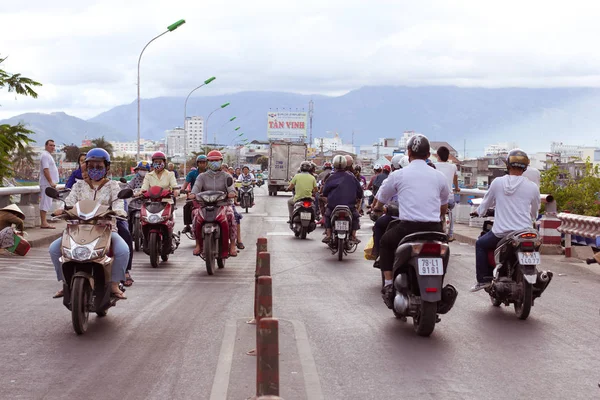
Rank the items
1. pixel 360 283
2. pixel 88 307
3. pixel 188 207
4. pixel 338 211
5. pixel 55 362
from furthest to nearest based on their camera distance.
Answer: pixel 188 207 → pixel 338 211 → pixel 360 283 → pixel 88 307 → pixel 55 362

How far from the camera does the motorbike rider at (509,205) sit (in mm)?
9773

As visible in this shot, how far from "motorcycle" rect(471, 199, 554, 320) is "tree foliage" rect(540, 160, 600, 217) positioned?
17210 millimetres

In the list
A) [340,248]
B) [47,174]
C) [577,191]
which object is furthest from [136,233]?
[577,191]

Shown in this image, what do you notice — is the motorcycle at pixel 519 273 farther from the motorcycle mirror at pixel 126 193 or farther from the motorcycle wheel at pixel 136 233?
the motorcycle wheel at pixel 136 233

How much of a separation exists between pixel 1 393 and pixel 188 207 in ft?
35.9

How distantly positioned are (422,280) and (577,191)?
2013 cm

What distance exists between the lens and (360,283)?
12492 mm

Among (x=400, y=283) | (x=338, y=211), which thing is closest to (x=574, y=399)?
(x=400, y=283)

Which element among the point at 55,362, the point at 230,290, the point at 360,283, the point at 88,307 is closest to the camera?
the point at 55,362

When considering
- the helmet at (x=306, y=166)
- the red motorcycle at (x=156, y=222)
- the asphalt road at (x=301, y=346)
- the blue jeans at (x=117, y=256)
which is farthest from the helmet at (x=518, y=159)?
the helmet at (x=306, y=166)

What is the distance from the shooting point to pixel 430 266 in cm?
820

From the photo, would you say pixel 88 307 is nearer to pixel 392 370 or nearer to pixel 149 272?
pixel 392 370

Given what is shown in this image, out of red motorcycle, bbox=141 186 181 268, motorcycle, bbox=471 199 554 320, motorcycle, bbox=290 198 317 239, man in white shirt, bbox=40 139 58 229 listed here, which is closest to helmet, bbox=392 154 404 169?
motorcycle, bbox=471 199 554 320

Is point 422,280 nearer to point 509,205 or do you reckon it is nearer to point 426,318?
point 426,318
